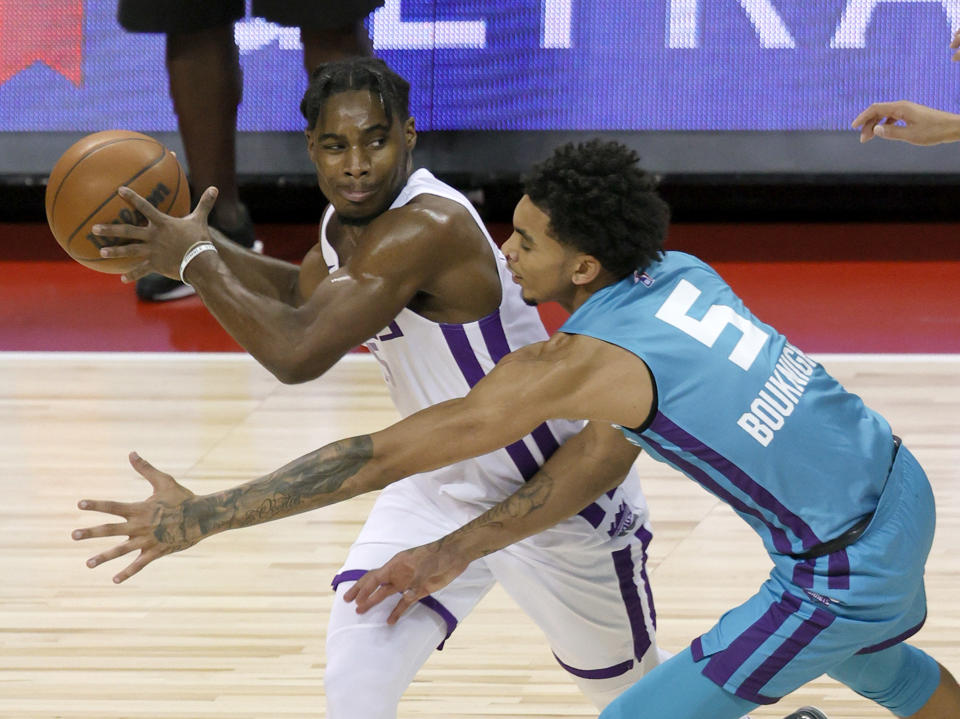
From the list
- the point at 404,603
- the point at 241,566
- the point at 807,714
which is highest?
the point at 404,603

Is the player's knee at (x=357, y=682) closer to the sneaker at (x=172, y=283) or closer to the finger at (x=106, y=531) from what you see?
the finger at (x=106, y=531)

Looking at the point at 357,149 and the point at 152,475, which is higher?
the point at 357,149

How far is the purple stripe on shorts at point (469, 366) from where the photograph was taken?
2.81 meters

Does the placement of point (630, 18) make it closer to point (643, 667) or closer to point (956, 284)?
point (956, 284)

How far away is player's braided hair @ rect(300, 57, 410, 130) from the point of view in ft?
9.24

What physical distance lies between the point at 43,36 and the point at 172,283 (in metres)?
1.45

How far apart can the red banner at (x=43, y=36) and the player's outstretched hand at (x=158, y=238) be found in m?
4.62

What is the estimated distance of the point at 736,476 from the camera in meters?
2.34

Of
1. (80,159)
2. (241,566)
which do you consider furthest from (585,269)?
(241,566)

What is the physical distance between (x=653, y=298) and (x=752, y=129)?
4.85 metres

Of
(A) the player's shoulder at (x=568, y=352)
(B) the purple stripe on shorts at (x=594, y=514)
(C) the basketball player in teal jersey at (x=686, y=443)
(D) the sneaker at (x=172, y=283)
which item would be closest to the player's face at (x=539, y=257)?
(C) the basketball player in teal jersey at (x=686, y=443)

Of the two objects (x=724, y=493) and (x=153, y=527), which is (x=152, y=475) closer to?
(x=153, y=527)

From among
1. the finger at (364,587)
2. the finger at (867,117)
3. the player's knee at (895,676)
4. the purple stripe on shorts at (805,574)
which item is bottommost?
the player's knee at (895,676)

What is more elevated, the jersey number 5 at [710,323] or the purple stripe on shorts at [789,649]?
the jersey number 5 at [710,323]
